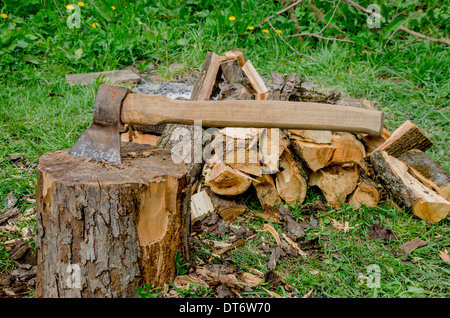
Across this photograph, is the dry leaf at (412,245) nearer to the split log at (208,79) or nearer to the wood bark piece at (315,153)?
the wood bark piece at (315,153)

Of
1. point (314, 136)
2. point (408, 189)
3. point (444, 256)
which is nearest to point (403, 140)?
point (408, 189)

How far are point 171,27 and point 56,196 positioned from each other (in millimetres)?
4432

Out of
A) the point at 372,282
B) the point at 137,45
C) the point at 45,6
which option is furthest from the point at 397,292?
the point at 45,6

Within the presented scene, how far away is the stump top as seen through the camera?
2.13 metres

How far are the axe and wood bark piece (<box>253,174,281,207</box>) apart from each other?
0.94 metres

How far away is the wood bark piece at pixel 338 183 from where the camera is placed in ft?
10.6

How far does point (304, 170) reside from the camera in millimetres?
3283

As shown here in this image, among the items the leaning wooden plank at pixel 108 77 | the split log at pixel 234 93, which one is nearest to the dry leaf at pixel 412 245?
the split log at pixel 234 93

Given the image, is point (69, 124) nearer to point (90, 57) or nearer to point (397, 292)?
point (90, 57)

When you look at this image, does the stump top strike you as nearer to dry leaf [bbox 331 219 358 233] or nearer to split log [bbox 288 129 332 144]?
split log [bbox 288 129 332 144]

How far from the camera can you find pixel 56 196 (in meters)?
2.09

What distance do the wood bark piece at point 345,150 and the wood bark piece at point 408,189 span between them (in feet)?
0.40

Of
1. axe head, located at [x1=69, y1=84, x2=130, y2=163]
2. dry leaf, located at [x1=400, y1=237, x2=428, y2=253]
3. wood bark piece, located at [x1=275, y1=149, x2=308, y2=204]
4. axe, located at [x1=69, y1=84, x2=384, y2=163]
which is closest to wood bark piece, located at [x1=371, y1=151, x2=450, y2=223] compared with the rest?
dry leaf, located at [x1=400, y1=237, x2=428, y2=253]

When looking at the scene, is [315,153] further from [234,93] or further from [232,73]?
[232,73]
